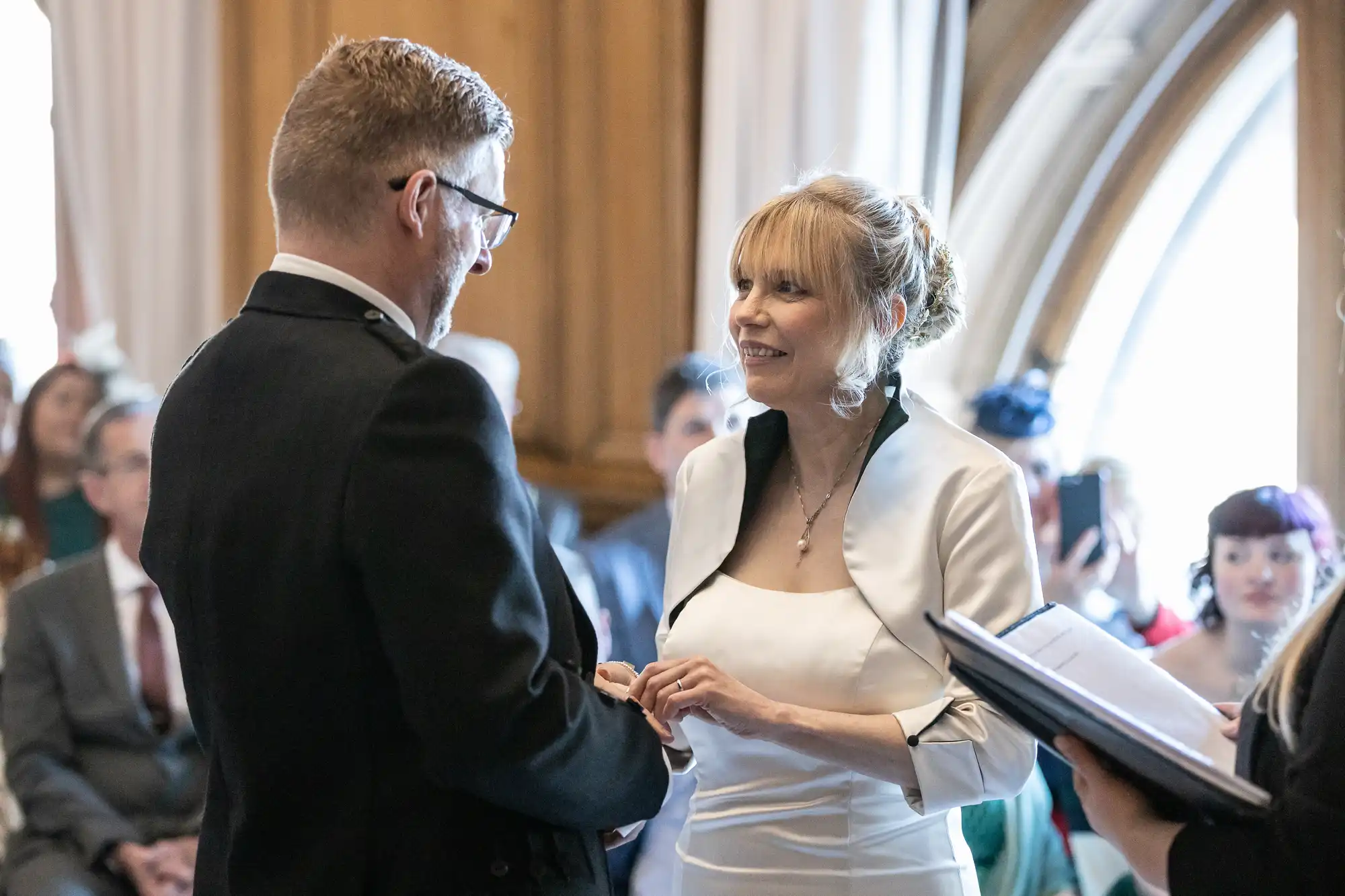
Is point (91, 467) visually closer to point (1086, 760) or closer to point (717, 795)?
point (717, 795)

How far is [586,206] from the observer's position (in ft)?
15.5

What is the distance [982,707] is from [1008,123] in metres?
2.65

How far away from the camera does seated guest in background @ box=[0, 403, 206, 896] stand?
3.22 m

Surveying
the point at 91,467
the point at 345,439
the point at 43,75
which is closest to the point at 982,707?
the point at 345,439

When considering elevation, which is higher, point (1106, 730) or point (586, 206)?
point (586, 206)

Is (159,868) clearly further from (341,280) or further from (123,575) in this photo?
(341,280)

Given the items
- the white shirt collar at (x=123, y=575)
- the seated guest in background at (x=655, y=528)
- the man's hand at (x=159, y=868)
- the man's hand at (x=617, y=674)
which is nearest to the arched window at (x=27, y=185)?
the white shirt collar at (x=123, y=575)

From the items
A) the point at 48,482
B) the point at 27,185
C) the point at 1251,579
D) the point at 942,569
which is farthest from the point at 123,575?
the point at 27,185

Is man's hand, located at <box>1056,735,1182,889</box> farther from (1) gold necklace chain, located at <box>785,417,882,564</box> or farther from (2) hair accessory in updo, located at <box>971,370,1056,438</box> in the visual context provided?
(2) hair accessory in updo, located at <box>971,370,1056,438</box>

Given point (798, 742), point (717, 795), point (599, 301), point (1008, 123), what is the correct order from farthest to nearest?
point (599, 301), point (1008, 123), point (717, 795), point (798, 742)

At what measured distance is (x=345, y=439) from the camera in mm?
1471

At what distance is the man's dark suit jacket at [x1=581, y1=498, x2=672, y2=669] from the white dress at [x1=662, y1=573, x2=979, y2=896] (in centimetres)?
156

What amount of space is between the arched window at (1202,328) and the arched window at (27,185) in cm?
400

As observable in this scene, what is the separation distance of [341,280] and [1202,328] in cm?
331
